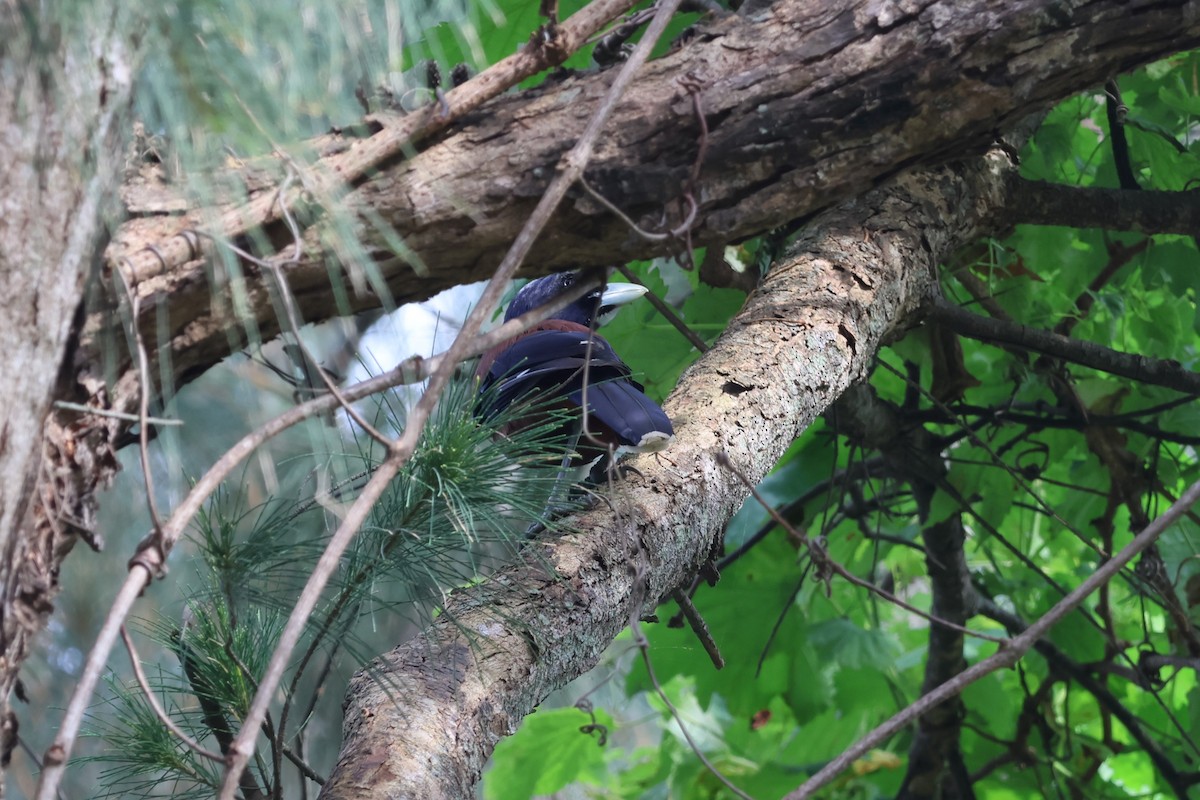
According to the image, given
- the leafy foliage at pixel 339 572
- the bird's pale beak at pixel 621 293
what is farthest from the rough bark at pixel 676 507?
the bird's pale beak at pixel 621 293

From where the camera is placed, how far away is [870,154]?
998mm

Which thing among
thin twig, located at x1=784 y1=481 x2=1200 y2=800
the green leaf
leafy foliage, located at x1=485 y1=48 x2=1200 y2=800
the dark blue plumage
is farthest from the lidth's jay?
the green leaf

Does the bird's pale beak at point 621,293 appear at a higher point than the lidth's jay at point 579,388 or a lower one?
higher

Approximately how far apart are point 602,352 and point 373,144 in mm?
378

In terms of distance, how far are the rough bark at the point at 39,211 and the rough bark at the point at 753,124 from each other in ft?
0.77

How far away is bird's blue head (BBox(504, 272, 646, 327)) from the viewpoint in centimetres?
127

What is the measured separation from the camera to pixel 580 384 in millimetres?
1037

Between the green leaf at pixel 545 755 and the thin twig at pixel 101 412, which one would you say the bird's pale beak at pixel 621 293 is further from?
the green leaf at pixel 545 755

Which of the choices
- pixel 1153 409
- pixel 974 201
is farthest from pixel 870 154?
pixel 1153 409

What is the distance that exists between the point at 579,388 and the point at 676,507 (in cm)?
17

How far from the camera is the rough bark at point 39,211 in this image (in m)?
0.52

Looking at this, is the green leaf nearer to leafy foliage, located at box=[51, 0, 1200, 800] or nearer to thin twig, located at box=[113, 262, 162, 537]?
leafy foliage, located at box=[51, 0, 1200, 800]

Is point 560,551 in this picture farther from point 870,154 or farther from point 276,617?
point 870,154

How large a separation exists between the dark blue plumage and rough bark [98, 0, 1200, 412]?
0.41ft
